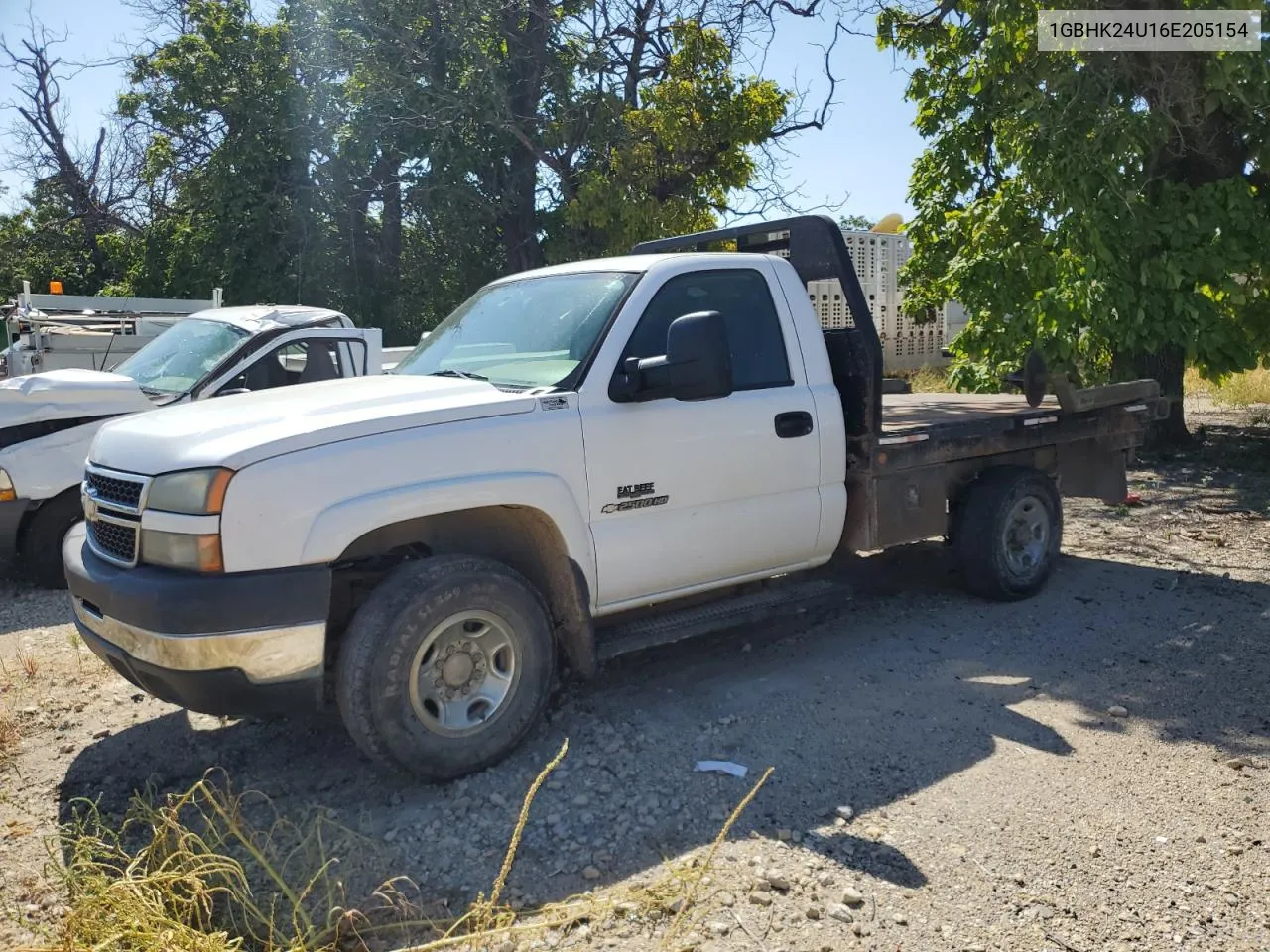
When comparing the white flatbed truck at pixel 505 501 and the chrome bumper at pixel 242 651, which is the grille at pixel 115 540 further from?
the chrome bumper at pixel 242 651

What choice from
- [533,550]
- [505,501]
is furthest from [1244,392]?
[505,501]

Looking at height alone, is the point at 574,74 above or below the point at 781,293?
above

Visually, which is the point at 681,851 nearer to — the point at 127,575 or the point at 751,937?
the point at 751,937

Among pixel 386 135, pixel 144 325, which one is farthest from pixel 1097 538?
pixel 386 135

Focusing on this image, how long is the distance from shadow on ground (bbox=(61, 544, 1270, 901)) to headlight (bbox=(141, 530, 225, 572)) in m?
1.05

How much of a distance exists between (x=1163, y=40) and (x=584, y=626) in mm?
8482

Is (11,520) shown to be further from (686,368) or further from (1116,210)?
(1116,210)

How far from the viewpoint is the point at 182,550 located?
3826 mm

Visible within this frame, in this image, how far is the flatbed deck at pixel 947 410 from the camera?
642 cm

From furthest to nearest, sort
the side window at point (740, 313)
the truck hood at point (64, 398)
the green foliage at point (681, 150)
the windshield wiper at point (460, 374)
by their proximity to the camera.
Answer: the green foliage at point (681, 150)
the truck hood at point (64, 398)
the side window at point (740, 313)
the windshield wiper at point (460, 374)

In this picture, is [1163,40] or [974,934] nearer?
[974,934]

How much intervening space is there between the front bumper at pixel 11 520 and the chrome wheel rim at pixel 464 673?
174 inches

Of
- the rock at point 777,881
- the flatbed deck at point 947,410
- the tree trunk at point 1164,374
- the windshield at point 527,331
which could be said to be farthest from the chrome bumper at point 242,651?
the tree trunk at point 1164,374

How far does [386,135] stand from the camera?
18.8m
